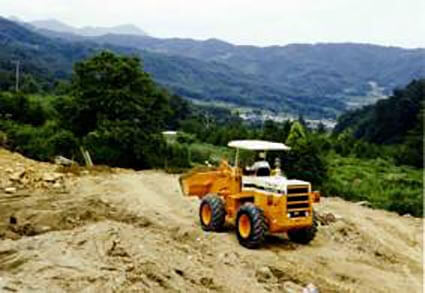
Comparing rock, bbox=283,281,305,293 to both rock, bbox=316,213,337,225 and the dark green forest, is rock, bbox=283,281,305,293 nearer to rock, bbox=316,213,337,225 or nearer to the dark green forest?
rock, bbox=316,213,337,225

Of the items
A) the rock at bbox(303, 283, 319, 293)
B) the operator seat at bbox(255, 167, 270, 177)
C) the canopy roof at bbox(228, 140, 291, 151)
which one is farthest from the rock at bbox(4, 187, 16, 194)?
the rock at bbox(303, 283, 319, 293)

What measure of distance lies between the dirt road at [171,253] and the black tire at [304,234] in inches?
7.2

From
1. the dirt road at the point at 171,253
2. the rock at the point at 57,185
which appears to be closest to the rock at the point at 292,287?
the dirt road at the point at 171,253

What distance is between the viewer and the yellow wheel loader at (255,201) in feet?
37.4

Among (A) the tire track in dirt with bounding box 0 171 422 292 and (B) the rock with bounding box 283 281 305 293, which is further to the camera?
(B) the rock with bounding box 283 281 305 293

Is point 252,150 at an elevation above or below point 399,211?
above

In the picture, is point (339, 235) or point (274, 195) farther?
point (339, 235)

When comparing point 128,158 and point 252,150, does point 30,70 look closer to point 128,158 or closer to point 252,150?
point 128,158

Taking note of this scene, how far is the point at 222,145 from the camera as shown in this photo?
4072 cm

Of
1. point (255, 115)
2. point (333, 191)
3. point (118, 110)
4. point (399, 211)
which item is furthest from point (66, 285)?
point (255, 115)

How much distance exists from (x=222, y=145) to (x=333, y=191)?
19.7m

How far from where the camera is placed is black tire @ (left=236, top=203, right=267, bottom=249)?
37.0ft

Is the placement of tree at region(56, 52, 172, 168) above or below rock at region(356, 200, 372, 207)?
above

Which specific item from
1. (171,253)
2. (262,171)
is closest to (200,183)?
(262,171)
